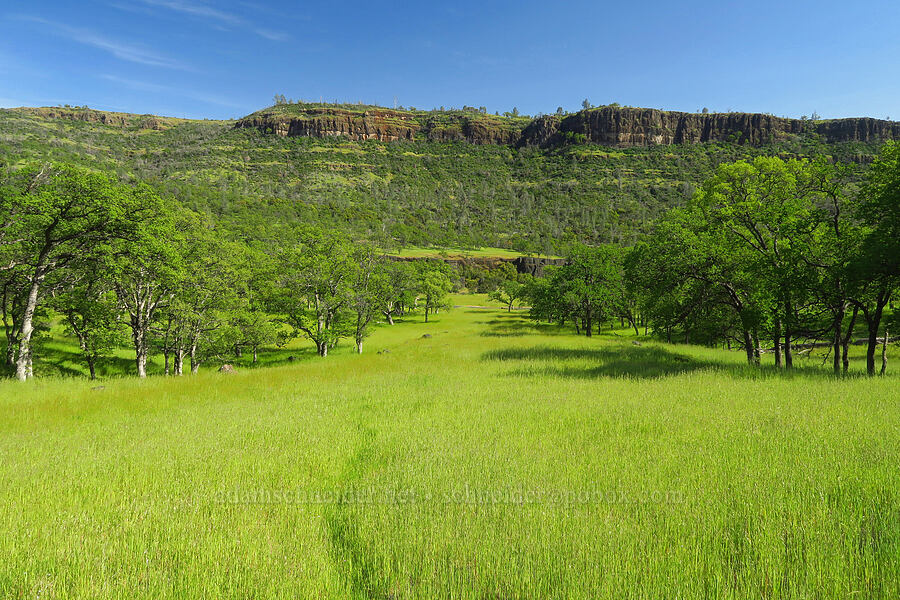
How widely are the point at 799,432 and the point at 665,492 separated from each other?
4.90 m

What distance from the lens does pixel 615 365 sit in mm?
20453

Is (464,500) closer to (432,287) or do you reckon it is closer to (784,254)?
(784,254)

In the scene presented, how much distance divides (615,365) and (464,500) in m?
17.7

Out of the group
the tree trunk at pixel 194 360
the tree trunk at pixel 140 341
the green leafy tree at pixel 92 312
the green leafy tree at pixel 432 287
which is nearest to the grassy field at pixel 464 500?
the green leafy tree at pixel 92 312

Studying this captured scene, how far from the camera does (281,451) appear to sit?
24.8ft

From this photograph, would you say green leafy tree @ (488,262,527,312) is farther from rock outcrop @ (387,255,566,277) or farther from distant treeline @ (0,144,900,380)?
distant treeline @ (0,144,900,380)

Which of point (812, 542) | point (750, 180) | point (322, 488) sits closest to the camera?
point (812, 542)

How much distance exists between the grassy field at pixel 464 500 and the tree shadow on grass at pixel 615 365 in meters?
5.21

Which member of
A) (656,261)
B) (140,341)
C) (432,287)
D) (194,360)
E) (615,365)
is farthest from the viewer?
(432,287)

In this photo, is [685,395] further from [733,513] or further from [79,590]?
[79,590]

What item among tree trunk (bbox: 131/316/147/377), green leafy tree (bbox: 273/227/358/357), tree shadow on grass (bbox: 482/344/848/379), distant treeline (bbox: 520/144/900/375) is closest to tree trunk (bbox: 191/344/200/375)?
tree trunk (bbox: 131/316/147/377)

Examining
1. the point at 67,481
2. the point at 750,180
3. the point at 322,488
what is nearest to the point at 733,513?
the point at 322,488

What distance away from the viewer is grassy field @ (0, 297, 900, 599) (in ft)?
12.1

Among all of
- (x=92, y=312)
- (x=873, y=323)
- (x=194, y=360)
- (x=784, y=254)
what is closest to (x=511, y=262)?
(x=194, y=360)
